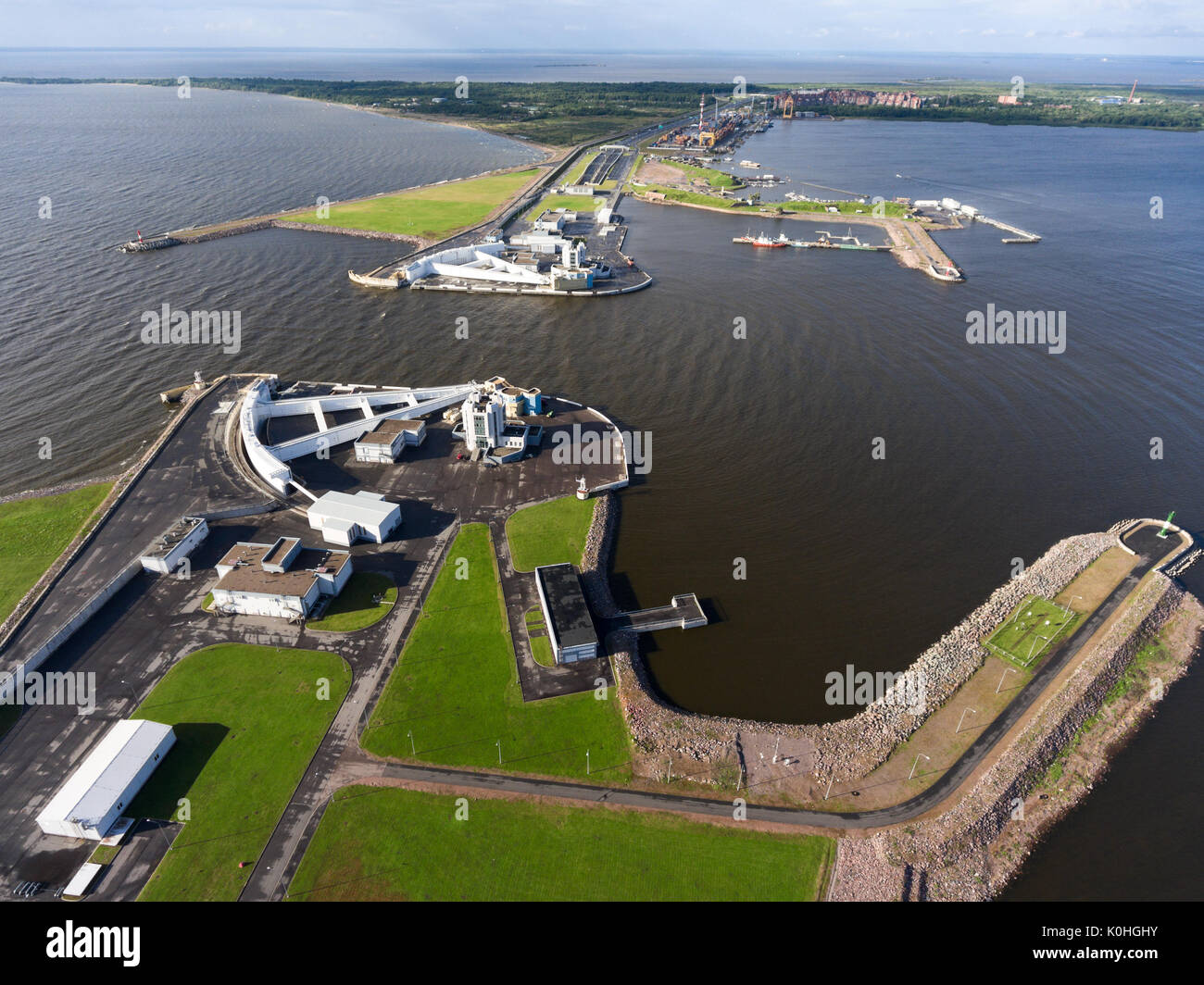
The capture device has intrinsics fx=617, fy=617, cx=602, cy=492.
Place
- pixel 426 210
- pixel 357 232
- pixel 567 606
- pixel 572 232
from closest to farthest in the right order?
1. pixel 567 606
2. pixel 357 232
3. pixel 572 232
4. pixel 426 210

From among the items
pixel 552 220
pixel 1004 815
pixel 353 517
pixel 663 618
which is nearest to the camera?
pixel 1004 815

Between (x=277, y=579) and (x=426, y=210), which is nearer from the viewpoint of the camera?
(x=277, y=579)

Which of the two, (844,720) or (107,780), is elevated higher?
(844,720)

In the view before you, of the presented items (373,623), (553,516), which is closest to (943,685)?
(553,516)

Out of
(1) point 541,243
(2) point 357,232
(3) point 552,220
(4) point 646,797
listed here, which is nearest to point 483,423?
(4) point 646,797

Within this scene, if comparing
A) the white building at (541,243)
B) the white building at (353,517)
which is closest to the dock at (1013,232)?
the white building at (541,243)

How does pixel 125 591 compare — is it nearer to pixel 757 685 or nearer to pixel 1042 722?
pixel 757 685

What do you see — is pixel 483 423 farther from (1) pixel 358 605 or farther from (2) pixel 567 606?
(2) pixel 567 606
